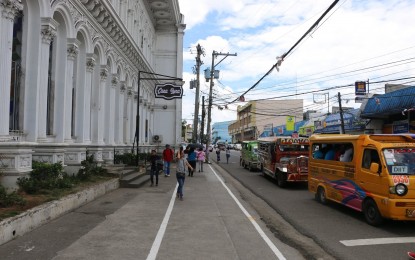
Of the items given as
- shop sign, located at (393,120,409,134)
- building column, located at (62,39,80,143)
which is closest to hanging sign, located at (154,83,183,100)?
building column, located at (62,39,80,143)

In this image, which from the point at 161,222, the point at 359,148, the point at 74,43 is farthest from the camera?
the point at 74,43

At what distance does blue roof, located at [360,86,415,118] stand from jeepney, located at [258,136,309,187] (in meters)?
9.01

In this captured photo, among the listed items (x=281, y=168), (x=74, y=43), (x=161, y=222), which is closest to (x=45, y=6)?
(x=74, y=43)

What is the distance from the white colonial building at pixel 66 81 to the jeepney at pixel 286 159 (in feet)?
27.7

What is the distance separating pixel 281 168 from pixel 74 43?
10579mm

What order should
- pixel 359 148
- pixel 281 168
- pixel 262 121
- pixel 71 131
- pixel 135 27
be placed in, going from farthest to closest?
pixel 262 121
pixel 135 27
pixel 281 168
pixel 71 131
pixel 359 148

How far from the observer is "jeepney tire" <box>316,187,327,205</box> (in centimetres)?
1367

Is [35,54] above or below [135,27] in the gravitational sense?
below

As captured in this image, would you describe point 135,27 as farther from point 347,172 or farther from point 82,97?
point 347,172

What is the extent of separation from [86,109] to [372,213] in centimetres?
1235

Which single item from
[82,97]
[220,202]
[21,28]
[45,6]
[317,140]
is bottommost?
[220,202]

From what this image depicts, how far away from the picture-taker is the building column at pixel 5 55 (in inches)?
412

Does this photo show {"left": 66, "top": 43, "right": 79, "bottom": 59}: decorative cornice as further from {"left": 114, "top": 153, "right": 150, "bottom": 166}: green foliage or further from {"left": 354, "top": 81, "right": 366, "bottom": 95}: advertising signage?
{"left": 354, "top": 81, "right": 366, "bottom": 95}: advertising signage

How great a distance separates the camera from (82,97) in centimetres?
1725
